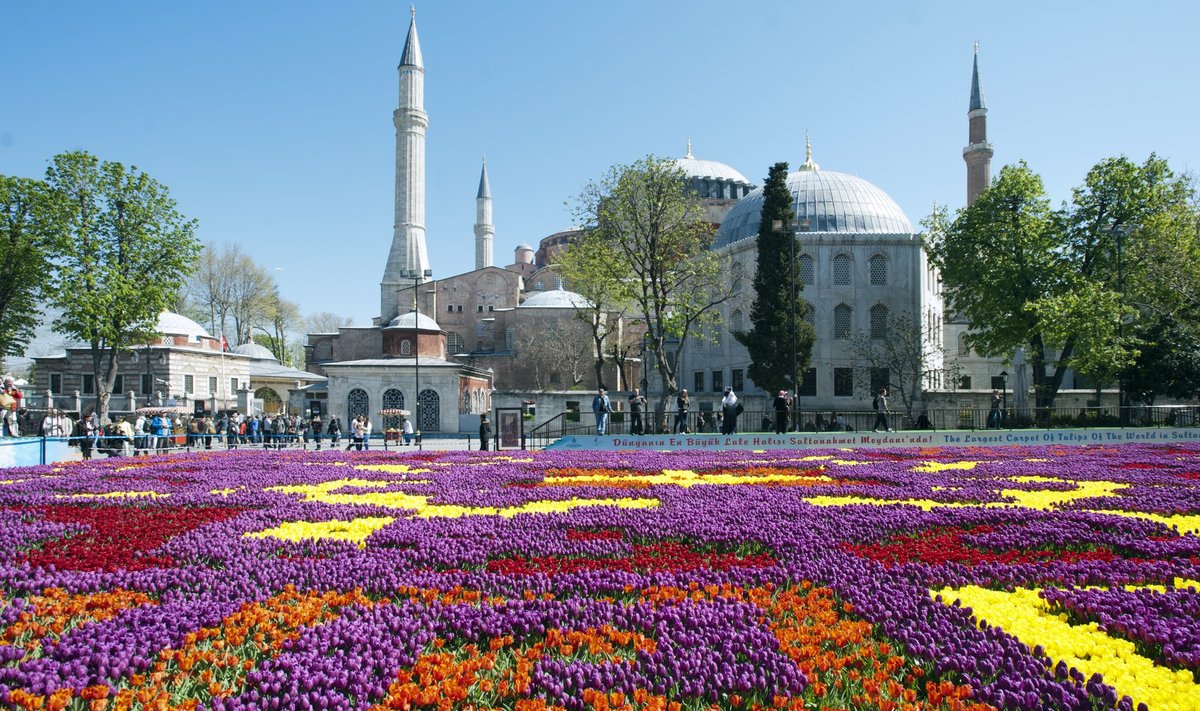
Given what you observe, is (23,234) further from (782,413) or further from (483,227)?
(483,227)

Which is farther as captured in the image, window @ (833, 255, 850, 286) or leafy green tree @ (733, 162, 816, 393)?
window @ (833, 255, 850, 286)

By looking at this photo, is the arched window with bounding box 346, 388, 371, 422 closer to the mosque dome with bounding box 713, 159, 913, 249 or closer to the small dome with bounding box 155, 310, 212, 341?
the small dome with bounding box 155, 310, 212, 341

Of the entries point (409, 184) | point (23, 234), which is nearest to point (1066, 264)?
point (23, 234)

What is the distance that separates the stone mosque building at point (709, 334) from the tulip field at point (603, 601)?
26943mm

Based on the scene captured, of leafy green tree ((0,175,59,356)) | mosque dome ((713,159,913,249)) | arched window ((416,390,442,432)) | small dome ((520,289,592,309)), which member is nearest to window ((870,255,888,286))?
mosque dome ((713,159,913,249))

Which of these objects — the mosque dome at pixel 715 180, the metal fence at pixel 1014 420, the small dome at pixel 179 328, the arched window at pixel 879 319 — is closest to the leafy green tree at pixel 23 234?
the small dome at pixel 179 328

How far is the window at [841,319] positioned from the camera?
1587 inches

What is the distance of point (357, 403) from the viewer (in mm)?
40594

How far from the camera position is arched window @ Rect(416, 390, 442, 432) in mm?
41500

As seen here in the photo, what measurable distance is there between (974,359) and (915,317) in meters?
12.0

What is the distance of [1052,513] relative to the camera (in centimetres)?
749

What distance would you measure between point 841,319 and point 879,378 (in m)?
3.67

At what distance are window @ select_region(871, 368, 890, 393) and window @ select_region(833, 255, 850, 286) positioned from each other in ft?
15.8

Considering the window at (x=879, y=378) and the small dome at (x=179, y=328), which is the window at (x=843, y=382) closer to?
the window at (x=879, y=378)
